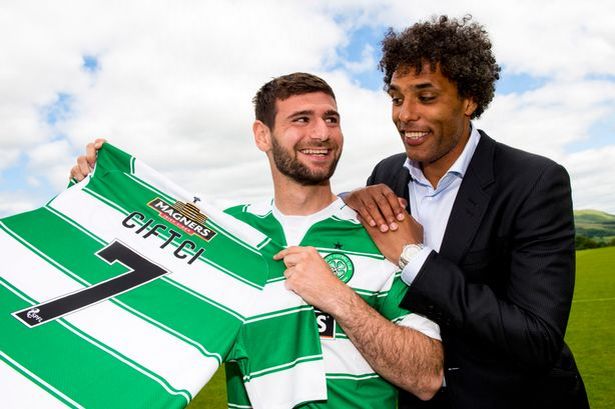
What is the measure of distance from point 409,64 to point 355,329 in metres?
1.49

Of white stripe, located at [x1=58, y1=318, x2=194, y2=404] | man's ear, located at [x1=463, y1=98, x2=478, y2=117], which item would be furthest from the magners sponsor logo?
man's ear, located at [x1=463, y1=98, x2=478, y2=117]

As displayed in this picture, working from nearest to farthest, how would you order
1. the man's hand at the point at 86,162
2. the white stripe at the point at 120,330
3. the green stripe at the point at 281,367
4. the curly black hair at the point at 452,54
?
the white stripe at the point at 120,330 → the green stripe at the point at 281,367 → the man's hand at the point at 86,162 → the curly black hair at the point at 452,54

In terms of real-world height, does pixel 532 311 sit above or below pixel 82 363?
above

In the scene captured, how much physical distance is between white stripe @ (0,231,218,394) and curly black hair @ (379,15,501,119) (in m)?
1.81

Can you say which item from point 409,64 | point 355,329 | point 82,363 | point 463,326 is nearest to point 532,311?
point 463,326

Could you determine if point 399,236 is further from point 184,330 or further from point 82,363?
point 82,363

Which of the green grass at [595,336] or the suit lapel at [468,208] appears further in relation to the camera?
the green grass at [595,336]

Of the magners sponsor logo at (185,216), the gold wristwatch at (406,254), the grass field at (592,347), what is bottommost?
the grass field at (592,347)

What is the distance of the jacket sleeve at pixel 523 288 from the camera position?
7.20 feet

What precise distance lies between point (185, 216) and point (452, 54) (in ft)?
5.37

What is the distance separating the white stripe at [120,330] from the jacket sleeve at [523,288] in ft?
2.90

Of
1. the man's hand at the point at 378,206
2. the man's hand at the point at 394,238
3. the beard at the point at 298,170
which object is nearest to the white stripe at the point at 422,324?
the man's hand at the point at 394,238

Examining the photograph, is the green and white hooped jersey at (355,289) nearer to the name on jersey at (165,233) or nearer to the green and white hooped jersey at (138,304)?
the green and white hooped jersey at (138,304)

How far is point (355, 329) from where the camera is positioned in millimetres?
2031
